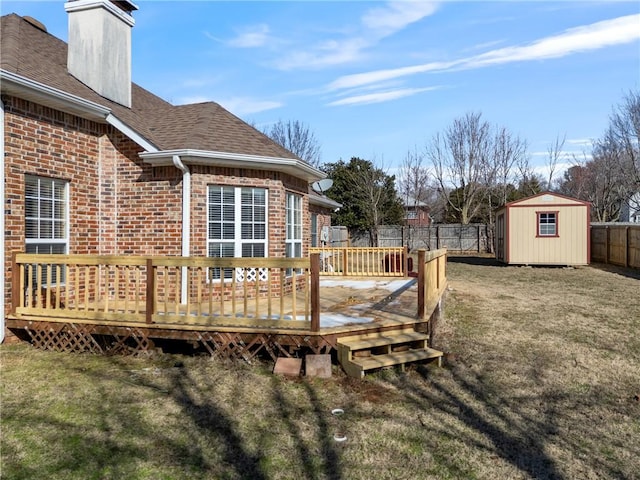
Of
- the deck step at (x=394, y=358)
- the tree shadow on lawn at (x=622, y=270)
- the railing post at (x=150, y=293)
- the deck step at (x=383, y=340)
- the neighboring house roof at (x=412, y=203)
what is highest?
the neighboring house roof at (x=412, y=203)

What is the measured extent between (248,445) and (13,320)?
4.91 metres

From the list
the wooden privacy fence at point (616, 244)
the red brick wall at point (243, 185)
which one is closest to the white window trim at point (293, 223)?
the red brick wall at point (243, 185)

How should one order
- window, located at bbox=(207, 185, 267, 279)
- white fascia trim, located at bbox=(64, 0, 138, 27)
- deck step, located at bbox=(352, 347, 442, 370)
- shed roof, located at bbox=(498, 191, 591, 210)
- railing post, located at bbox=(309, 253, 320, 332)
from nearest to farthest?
deck step, located at bbox=(352, 347, 442, 370), railing post, located at bbox=(309, 253, 320, 332), window, located at bbox=(207, 185, 267, 279), white fascia trim, located at bbox=(64, 0, 138, 27), shed roof, located at bbox=(498, 191, 591, 210)

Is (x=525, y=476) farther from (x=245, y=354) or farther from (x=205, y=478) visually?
(x=245, y=354)

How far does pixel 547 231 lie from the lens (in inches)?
786

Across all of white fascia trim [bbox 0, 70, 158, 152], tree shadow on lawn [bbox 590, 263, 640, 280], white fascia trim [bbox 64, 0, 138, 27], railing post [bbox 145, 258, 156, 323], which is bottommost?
tree shadow on lawn [bbox 590, 263, 640, 280]

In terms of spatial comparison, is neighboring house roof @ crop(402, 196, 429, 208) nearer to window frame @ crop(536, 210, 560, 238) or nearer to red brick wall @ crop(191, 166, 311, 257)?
window frame @ crop(536, 210, 560, 238)

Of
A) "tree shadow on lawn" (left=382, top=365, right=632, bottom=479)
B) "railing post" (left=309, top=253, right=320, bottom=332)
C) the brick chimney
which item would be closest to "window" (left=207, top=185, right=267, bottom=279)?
"railing post" (left=309, top=253, right=320, bottom=332)

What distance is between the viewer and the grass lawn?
344 centimetres

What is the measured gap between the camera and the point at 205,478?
324 cm

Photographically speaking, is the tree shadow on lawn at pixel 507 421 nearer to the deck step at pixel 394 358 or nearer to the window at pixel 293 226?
the deck step at pixel 394 358

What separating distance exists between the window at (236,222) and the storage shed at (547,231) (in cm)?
1518

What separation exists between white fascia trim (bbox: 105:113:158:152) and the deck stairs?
4787 mm

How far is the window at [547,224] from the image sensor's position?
19812 millimetres
